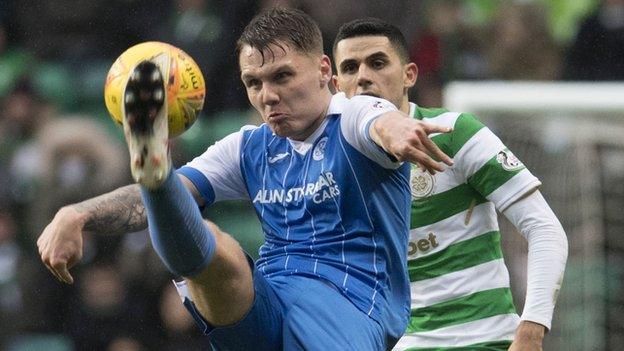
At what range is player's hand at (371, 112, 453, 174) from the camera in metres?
3.98

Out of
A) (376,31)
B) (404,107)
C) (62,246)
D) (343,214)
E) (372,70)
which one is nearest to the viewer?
(62,246)

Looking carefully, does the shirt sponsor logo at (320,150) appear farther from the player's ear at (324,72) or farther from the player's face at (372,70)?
the player's face at (372,70)

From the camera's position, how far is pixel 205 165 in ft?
17.2

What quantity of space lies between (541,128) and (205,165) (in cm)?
385

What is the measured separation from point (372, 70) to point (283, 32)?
4.33 ft

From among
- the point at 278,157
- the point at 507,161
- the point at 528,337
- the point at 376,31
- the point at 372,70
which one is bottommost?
the point at 528,337

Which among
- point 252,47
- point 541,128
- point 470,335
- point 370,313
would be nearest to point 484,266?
point 470,335

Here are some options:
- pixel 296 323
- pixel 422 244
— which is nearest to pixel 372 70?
pixel 422 244

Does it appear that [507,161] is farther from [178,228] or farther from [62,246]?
[62,246]

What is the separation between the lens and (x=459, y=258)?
551 cm

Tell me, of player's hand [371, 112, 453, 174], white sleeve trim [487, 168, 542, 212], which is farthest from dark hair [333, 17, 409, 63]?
player's hand [371, 112, 453, 174]

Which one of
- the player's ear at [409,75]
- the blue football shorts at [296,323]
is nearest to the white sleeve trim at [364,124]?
the blue football shorts at [296,323]

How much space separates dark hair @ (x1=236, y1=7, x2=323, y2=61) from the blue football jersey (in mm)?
258

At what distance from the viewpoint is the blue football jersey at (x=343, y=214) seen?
472 centimetres
